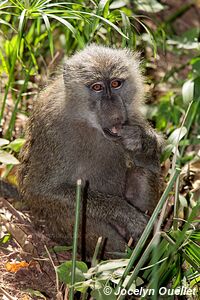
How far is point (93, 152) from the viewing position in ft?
14.3

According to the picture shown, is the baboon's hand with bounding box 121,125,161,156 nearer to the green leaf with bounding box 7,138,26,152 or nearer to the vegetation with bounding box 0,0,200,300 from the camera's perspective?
the vegetation with bounding box 0,0,200,300

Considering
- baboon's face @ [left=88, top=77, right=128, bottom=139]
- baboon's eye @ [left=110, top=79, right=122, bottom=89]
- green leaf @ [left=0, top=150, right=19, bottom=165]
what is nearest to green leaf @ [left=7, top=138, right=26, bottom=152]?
green leaf @ [left=0, top=150, right=19, bottom=165]

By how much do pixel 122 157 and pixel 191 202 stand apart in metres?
0.73

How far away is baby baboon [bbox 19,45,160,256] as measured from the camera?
412 cm

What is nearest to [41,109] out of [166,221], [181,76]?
[166,221]

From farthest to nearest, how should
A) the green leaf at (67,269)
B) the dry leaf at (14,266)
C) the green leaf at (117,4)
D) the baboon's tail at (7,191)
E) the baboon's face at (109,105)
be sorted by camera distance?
the baboon's tail at (7,191), the green leaf at (117,4), the dry leaf at (14,266), the baboon's face at (109,105), the green leaf at (67,269)

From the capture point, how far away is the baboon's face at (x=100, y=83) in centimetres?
407

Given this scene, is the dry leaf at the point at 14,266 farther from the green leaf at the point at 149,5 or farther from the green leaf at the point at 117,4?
the green leaf at the point at 149,5

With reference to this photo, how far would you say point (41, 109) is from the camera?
4422 mm

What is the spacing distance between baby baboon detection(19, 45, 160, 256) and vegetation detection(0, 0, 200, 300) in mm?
190

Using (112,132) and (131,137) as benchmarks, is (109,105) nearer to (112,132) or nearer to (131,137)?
(112,132)

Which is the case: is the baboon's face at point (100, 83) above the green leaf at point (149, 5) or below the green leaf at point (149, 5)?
below

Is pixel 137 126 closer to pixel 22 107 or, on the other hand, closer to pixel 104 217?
pixel 104 217

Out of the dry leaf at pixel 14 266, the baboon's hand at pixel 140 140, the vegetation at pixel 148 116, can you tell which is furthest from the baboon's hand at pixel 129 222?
the dry leaf at pixel 14 266
